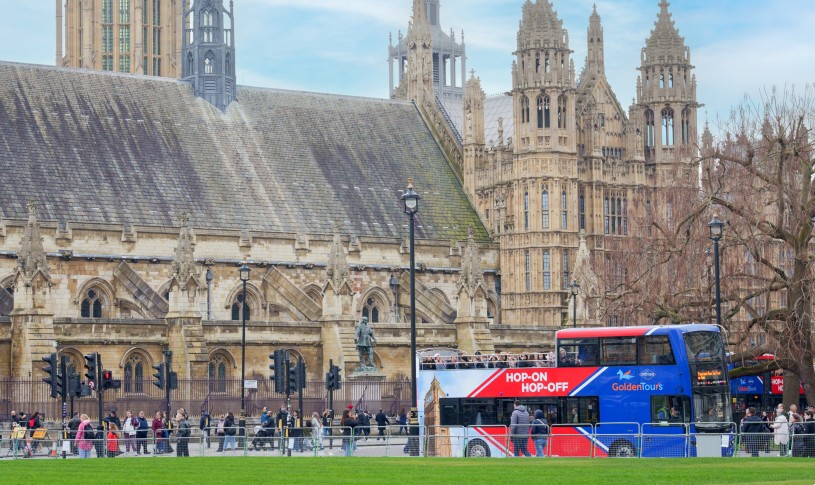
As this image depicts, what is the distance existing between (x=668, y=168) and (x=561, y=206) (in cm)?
715

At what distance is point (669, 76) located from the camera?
77.9m

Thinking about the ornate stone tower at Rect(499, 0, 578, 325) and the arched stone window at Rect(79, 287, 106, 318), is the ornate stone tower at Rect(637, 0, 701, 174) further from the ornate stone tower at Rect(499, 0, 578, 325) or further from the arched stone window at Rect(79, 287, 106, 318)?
the arched stone window at Rect(79, 287, 106, 318)

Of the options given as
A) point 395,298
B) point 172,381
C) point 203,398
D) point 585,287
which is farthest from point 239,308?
point 172,381

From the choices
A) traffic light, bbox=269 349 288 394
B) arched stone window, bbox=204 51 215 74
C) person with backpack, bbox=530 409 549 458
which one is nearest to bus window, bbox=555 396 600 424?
person with backpack, bbox=530 409 549 458

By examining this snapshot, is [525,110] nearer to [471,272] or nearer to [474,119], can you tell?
[474,119]

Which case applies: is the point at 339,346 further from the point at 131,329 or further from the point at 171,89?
the point at 171,89

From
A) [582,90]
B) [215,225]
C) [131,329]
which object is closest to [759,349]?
[131,329]

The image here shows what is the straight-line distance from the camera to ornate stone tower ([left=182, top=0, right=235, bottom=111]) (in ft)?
245

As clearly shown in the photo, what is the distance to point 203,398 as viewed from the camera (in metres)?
57.6

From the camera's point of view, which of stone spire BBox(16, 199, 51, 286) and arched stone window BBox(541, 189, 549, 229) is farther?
arched stone window BBox(541, 189, 549, 229)

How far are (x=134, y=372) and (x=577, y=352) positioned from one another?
2104 cm

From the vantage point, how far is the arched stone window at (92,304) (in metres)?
62.9

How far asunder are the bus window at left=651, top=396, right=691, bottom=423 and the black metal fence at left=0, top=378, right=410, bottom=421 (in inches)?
745

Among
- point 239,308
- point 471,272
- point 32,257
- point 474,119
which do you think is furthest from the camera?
point 474,119
